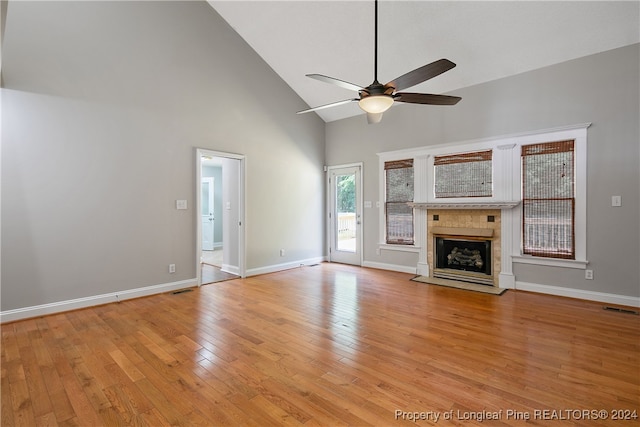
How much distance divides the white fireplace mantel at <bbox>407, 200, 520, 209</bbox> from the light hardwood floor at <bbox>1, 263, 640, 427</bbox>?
4.64ft

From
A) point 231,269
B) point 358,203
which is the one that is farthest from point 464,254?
point 231,269

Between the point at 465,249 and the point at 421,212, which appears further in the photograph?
the point at 421,212

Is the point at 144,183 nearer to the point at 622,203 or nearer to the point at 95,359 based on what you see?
the point at 95,359

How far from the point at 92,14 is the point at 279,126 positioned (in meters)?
3.15

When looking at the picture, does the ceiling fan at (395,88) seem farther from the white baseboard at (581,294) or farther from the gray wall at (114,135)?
the white baseboard at (581,294)

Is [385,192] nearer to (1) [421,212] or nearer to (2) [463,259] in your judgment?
(1) [421,212]

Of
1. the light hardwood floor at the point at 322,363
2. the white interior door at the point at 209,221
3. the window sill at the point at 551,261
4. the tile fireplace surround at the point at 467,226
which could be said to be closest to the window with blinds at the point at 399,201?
the tile fireplace surround at the point at 467,226

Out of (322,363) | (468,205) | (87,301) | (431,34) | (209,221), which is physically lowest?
(322,363)

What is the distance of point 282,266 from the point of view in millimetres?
6184

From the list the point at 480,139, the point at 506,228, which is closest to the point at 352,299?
the point at 506,228

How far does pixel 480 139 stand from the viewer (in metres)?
4.88

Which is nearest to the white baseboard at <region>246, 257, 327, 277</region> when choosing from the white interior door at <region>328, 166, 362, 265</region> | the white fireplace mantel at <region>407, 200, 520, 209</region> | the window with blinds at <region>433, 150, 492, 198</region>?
the white interior door at <region>328, 166, 362, 265</region>

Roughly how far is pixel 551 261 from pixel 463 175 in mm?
1770

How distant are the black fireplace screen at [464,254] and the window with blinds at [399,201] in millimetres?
577
